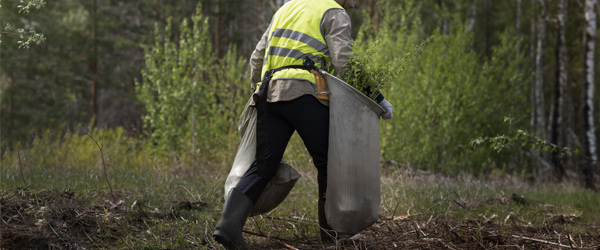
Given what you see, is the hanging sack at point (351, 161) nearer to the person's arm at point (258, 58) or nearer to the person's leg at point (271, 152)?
the person's leg at point (271, 152)

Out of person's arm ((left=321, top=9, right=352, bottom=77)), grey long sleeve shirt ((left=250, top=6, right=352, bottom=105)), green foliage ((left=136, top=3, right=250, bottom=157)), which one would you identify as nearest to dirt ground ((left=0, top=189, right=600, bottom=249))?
grey long sleeve shirt ((left=250, top=6, right=352, bottom=105))

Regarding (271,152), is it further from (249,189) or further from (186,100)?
(186,100)

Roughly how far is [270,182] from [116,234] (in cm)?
124

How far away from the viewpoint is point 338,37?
10.7 ft

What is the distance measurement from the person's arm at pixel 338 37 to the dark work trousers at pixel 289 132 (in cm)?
30

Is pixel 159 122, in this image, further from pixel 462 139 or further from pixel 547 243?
pixel 547 243

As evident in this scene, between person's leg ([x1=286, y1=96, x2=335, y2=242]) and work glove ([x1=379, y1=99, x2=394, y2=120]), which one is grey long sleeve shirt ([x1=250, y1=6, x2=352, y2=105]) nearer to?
person's leg ([x1=286, y1=96, x2=335, y2=242])

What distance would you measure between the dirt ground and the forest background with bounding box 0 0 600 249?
0.02m

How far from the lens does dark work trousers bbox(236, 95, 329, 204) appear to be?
10.5ft

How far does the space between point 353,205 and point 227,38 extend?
19316mm

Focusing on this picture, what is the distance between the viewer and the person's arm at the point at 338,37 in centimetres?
325

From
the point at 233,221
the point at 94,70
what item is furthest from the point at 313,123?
the point at 94,70

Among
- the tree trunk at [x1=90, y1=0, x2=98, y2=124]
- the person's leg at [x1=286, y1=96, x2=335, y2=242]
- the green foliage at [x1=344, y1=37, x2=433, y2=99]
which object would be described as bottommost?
A: the tree trunk at [x1=90, y1=0, x2=98, y2=124]

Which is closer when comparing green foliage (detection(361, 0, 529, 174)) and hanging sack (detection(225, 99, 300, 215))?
hanging sack (detection(225, 99, 300, 215))
